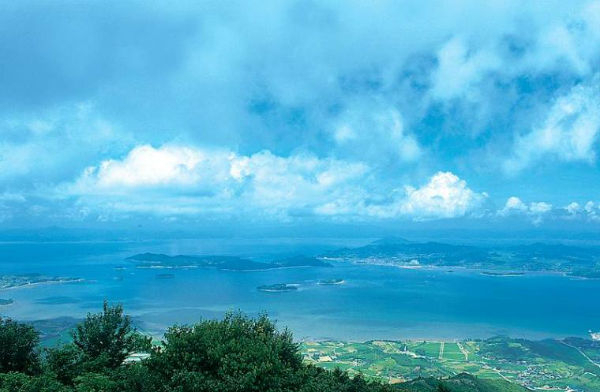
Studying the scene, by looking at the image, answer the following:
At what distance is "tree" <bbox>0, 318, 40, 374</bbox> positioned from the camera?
17172mm

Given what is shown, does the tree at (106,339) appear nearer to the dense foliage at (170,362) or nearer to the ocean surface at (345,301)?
the dense foliage at (170,362)

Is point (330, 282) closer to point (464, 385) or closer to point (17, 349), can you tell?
point (464, 385)

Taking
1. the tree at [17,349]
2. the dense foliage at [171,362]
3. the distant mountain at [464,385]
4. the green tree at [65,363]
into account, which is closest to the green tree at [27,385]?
the dense foliage at [171,362]

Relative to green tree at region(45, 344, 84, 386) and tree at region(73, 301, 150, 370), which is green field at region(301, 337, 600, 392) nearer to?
tree at region(73, 301, 150, 370)

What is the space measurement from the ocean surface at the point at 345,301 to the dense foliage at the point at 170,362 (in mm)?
53340

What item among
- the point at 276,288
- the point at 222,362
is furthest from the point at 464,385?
the point at 276,288

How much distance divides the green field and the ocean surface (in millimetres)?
8777

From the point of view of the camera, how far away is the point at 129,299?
105m

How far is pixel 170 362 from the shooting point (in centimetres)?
1414

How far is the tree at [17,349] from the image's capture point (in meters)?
17.2

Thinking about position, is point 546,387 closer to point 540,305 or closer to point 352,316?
point 352,316

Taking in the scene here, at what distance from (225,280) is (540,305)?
8849cm

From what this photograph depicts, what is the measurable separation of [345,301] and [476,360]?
53.8m

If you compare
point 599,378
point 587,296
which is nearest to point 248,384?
point 599,378
